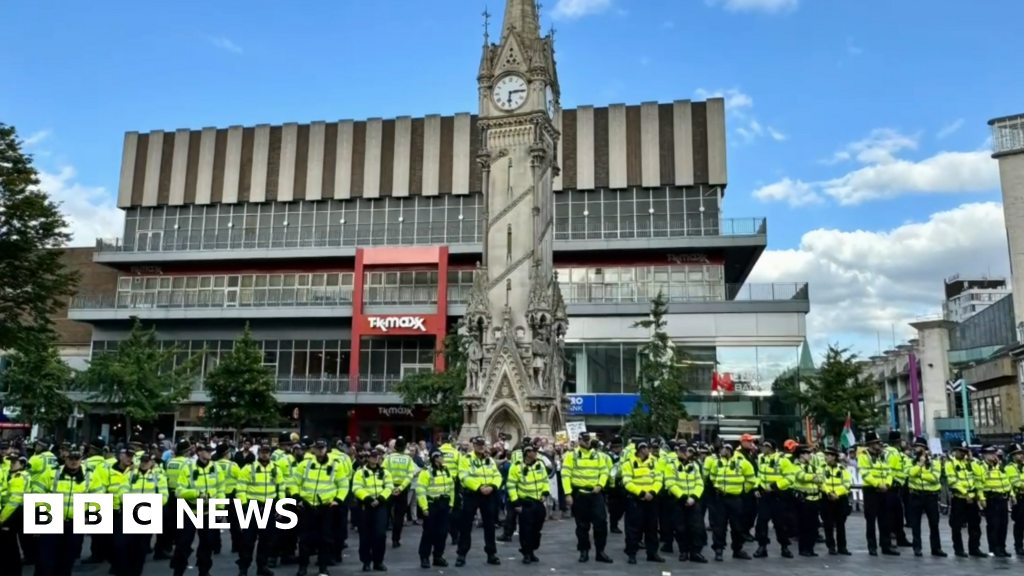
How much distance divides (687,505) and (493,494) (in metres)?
3.27

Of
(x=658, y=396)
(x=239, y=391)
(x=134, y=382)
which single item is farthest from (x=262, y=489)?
(x=134, y=382)

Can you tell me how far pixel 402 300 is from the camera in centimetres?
4978

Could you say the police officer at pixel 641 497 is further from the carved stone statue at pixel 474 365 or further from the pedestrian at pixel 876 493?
the carved stone statue at pixel 474 365

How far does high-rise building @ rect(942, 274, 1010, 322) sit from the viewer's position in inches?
3578

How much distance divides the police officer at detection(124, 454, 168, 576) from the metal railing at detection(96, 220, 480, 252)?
3805cm

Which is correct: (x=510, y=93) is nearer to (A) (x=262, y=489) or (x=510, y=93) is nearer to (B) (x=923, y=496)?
(B) (x=923, y=496)

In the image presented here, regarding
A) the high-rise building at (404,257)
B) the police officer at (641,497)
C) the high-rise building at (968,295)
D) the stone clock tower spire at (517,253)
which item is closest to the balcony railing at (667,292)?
the high-rise building at (404,257)

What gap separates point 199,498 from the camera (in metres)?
11.6

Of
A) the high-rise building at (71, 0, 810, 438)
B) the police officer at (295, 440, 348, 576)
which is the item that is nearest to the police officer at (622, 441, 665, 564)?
the police officer at (295, 440, 348, 576)

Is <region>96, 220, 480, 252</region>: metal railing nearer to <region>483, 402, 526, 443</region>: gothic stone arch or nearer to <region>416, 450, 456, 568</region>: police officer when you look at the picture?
<region>483, 402, 526, 443</region>: gothic stone arch

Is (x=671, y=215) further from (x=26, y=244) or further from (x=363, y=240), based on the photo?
(x=26, y=244)

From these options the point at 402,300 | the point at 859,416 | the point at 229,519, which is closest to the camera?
the point at 229,519

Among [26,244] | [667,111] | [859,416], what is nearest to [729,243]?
[667,111]

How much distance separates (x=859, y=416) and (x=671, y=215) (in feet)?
54.7
